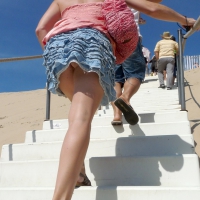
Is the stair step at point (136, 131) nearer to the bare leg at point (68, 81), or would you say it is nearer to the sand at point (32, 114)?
the sand at point (32, 114)

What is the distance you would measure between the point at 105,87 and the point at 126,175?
648mm

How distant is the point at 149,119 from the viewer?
2.80 meters

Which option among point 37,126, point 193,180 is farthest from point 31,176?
point 37,126

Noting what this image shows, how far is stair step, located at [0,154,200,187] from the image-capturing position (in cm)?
175

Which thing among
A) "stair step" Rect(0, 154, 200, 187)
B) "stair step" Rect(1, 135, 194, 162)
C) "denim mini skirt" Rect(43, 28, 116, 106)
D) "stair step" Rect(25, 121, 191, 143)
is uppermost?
"denim mini skirt" Rect(43, 28, 116, 106)

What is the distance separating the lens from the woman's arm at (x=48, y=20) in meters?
1.74

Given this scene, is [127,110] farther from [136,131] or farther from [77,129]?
[77,129]

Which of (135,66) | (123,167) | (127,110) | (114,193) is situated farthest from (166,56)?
(114,193)

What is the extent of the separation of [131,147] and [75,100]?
86cm

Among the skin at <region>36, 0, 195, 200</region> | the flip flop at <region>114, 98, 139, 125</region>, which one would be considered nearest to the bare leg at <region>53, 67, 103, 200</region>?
the skin at <region>36, 0, 195, 200</region>

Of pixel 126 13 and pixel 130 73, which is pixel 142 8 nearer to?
pixel 126 13

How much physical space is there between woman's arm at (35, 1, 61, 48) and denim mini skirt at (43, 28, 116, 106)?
0.22 metres

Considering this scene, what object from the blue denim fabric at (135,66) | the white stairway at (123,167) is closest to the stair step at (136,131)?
the white stairway at (123,167)

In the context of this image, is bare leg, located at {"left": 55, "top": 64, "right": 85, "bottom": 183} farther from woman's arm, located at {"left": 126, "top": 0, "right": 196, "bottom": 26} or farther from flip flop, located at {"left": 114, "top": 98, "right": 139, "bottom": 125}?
flip flop, located at {"left": 114, "top": 98, "right": 139, "bottom": 125}
